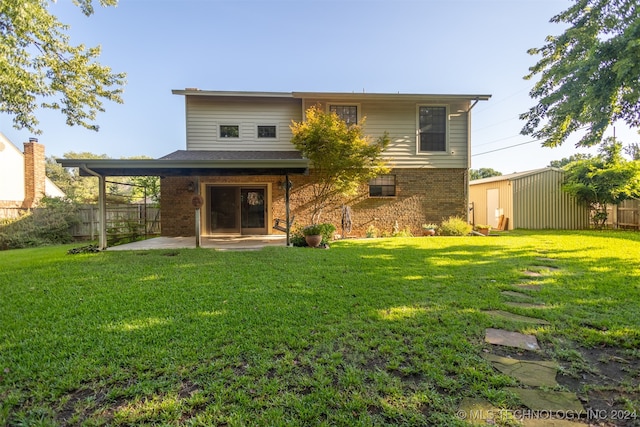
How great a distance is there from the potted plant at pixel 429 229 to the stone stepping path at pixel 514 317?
8074 mm

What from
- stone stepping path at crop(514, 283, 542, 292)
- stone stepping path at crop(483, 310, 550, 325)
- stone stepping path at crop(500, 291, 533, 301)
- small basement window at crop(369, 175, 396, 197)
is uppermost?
small basement window at crop(369, 175, 396, 197)

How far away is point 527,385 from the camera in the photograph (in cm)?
205

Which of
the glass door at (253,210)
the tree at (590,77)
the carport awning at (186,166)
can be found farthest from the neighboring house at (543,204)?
the glass door at (253,210)

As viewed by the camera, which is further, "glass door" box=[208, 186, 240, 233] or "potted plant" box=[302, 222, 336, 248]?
"glass door" box=[208, 186, 240, 233]

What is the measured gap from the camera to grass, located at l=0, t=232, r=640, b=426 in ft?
6.14

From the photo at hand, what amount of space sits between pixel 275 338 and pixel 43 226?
13.3 m

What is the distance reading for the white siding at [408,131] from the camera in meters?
11.6

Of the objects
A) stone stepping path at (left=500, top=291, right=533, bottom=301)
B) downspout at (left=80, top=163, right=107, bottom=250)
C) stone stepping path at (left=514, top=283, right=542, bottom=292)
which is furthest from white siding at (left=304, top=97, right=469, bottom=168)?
downspout at (left=80, top=163, right=107, bottom=250)

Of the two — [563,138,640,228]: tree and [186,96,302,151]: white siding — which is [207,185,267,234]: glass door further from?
[563,138,640,228]: tree

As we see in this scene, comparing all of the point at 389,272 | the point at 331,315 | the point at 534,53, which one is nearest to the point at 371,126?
the point at 534,53

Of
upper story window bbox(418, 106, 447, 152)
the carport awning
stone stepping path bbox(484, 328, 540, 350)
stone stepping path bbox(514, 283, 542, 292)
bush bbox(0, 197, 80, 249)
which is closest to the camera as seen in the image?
stone stepping path bbox(484, 328, 540, 350)

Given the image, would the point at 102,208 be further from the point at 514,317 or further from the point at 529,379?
the point at 529,379

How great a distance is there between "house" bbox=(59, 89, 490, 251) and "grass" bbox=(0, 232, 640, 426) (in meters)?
5.89

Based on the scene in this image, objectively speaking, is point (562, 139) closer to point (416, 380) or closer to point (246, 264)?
point (416, 380)
